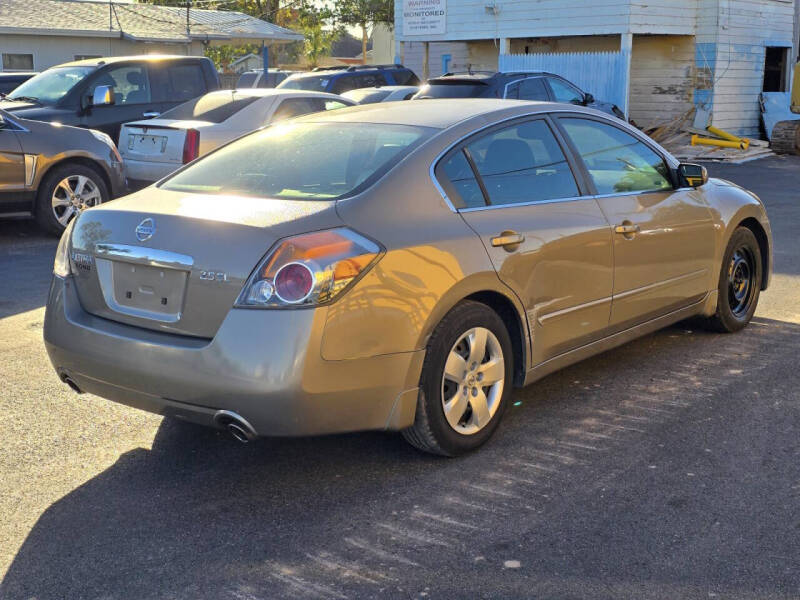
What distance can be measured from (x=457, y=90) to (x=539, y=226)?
11022mm

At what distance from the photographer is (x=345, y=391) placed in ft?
13.2

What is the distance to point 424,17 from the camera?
25641 mm

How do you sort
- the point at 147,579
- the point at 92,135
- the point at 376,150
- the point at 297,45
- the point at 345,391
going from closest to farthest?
1. the point at 147,579
2. the point at 345,391
3. the point at 376,150
4. the point at 92,135
5. the point at 297,45

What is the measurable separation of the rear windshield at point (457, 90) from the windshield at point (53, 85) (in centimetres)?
494

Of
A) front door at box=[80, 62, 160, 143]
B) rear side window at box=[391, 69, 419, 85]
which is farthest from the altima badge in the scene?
rear side window at box=[391, 69, 419, 85]

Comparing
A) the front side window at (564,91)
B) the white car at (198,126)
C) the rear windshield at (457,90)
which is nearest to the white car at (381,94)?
the rear windshield at (457,90)

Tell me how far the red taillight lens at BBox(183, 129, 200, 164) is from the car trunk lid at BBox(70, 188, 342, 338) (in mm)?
6704

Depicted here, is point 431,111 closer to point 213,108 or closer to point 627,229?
point 627,229

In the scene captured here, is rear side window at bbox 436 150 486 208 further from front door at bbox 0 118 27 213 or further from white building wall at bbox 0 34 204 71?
white building wall at bbox 0 34 204 71

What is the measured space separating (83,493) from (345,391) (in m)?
1.17

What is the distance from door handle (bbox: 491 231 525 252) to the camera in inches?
182

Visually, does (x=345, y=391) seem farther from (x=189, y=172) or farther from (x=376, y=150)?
(x=189, y=172)

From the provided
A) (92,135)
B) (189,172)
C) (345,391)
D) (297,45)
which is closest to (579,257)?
(345,391)

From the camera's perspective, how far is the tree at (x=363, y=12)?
52.8 m
